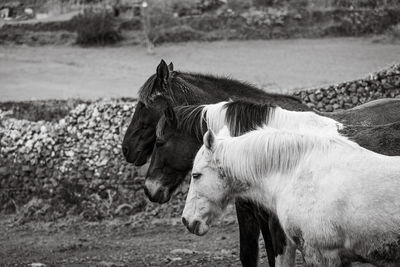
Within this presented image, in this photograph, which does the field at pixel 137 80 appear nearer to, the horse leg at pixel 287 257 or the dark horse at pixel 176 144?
the dark horse at pixel 176 144

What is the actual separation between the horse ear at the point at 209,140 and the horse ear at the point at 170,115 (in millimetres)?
1378

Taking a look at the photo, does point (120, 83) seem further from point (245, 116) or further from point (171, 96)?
point (245, 116)

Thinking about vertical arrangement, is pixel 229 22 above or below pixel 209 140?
below

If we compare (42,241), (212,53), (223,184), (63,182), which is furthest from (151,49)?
(223,184)

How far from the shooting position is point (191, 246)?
9656mm

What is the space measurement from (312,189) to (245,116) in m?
1.39

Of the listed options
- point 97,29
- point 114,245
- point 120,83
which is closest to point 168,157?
point 114,245

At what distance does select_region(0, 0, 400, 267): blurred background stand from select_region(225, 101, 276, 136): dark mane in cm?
278

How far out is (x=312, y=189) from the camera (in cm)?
461

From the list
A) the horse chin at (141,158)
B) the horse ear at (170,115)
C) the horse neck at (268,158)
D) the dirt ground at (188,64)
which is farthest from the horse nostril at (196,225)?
the dirt ground at (188,64)

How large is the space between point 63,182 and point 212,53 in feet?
→ 23.2

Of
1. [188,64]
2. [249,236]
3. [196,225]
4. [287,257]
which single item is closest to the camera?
[196,225]

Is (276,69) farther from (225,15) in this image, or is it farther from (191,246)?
(191,246)

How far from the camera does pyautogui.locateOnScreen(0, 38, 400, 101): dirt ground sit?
14.6 m
